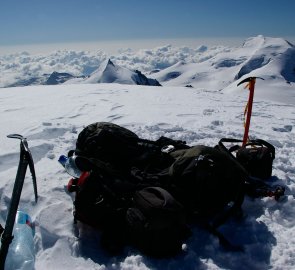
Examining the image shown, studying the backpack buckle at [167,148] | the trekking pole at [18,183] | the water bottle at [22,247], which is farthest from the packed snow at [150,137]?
the backpack buckle at [167,148]

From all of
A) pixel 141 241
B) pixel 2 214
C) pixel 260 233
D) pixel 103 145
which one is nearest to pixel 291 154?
pixel 260 233

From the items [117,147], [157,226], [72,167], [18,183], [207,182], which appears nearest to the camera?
[18,183]

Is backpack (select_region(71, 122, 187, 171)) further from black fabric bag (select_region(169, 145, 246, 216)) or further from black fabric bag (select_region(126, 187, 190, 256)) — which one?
black fabric bag (select_region(126, 187, 190, 256))

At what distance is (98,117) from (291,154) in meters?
5.71

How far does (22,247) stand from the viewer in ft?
11.6

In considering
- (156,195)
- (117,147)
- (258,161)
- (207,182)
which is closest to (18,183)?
(156,195)

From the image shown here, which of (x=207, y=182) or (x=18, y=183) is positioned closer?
(x=18, y=183)

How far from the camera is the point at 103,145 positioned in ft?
17.3

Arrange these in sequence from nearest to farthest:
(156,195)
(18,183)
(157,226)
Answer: (18,183) < (157,226) < (156,195)

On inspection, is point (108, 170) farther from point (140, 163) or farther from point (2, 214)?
point (2, 214)

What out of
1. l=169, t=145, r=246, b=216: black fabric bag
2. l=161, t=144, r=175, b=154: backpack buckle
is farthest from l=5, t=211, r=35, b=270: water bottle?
l=161, t=144, r=175, b=154: backpack buckle

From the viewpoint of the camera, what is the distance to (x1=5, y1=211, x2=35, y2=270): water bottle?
132 inches

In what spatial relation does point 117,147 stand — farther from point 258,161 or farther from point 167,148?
point 258,161

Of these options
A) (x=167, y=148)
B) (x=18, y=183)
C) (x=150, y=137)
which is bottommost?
(x=150, y=137)
